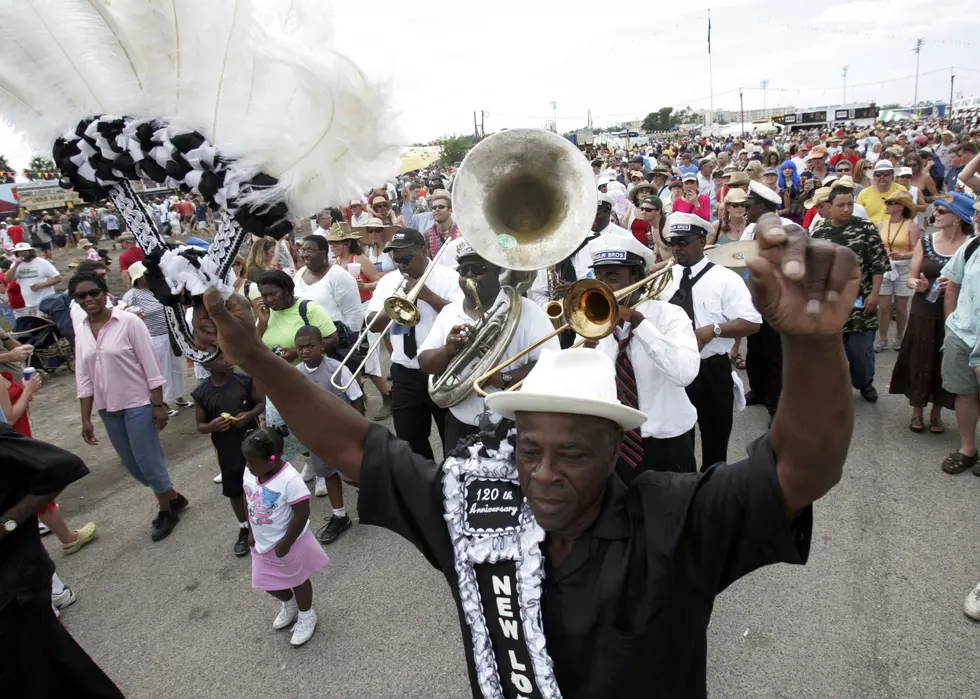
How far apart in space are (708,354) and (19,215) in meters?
31.7

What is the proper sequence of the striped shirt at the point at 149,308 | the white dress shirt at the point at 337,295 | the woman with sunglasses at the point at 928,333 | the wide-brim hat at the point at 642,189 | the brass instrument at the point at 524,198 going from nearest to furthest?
the brass instrument at the point at 524,198
the woman with sunglasses at the point at 928,333
the white dress shirt at the point at 337,295
the striped shirt at the point at 149,308
the wide-brim hat at the point at 642,189

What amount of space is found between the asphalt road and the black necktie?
4.53 ft

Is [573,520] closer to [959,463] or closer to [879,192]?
[959,463]

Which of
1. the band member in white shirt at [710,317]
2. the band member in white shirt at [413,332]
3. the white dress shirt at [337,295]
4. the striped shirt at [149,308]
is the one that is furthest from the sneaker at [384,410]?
the band member in white shirt at [710,317]

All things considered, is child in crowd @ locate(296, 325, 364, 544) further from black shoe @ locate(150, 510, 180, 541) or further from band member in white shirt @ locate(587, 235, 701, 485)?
band member in white shirt @ locate(587, 235, 701, 485)

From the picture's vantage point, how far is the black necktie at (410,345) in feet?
14.7

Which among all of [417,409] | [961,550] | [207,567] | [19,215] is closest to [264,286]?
[417,409]

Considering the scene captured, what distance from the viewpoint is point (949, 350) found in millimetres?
4594

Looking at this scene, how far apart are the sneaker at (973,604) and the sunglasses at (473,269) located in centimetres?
319

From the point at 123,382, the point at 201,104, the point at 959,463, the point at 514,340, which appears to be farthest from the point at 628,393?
the point at 123,382

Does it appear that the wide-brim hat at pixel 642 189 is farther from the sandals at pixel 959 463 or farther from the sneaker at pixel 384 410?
the sandals at pixel 959 463

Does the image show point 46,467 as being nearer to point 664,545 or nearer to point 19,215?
point 664,545

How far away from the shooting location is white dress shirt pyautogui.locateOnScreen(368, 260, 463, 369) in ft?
15.0

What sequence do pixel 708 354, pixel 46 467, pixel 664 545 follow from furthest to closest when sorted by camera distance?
pixel 708 354
pixel 46 467
pixel 664 545
